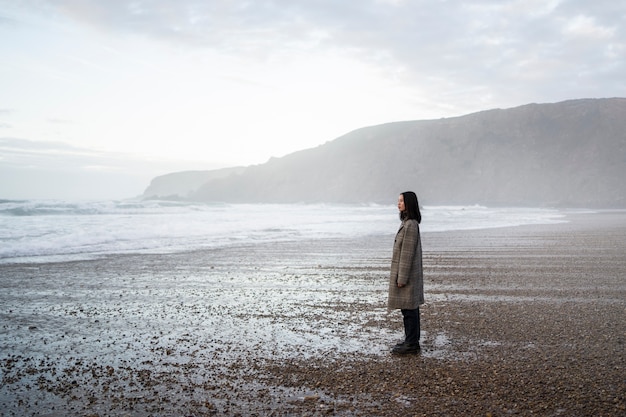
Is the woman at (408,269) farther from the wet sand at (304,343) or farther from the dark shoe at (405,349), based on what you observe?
the wet sand at (304,343)

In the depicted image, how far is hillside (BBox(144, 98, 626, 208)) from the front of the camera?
101250 millimetres

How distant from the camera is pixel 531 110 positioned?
116500 mm

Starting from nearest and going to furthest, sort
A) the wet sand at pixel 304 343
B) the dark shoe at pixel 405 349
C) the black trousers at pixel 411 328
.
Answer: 1. the wet sand at pixel 304 343
2. the dark shoe at pixel 405 349
3. the black trousers at pixel 411 328

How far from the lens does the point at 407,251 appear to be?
248 inches

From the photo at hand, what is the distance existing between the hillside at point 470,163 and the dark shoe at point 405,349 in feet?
305

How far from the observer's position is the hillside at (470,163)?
332 ft

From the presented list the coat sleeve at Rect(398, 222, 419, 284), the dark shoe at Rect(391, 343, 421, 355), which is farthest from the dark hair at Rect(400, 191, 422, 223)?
the dark shoe at Rect(391, 343, 421, 355)

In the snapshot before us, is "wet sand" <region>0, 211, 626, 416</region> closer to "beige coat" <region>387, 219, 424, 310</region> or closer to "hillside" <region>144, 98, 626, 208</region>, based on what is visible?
"beige coat" <region>387, 219, 424, 310</region>

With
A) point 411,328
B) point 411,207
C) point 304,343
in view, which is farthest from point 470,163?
point 304,343

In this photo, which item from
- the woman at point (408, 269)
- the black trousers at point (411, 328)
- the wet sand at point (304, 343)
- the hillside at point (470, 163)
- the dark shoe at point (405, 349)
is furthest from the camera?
the hillside at point (470, 163)

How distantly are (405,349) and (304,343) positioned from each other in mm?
1250

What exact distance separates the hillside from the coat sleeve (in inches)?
3649

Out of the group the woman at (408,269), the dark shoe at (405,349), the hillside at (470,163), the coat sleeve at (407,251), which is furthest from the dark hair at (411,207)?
the hillside at (470,163)

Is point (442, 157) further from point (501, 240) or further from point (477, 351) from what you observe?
point (477, 351)
